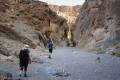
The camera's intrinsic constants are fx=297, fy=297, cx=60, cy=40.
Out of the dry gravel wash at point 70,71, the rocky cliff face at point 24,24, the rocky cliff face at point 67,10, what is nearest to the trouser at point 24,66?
the dry gravel wash at point 70,71

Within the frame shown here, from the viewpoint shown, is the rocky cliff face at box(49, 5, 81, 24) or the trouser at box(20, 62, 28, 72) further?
the rocky cliff face at box(49, 5, 81, 24)

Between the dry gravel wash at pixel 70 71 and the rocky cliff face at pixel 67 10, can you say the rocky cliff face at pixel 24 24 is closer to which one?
the dry gravel wash at pixel 70 71

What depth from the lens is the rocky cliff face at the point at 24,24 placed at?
3561cm

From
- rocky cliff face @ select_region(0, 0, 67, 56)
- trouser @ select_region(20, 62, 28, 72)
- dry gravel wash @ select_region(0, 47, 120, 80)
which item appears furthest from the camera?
rocky cliff face @ select_region(0, 0, 67, 56)

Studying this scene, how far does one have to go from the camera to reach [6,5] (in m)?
48.9

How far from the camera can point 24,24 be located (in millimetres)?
50219

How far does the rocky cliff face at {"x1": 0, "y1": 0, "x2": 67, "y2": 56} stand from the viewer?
35.6 m

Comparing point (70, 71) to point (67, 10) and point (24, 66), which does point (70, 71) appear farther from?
point (67, 10)

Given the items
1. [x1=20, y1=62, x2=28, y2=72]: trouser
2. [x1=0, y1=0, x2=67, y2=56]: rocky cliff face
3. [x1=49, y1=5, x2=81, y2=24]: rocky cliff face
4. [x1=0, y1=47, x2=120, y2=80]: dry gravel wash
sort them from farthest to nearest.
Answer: [x1=49, y1=5, x2=81, y2=24]: rocky cliff face, [x1=0, y1=0, x2=67, y2=56]: rocky cliff face, [x1=20, y1=62, x2=28, y2=72]: trouser, [x1=0, y1=47, x2=120, y2=80]: dry gravel wash

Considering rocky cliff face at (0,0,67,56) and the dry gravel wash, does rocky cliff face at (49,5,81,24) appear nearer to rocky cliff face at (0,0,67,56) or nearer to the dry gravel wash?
rocky cliff face at (0,0,67,56)

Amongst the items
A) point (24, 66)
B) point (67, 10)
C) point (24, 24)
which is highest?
point (24, 66)

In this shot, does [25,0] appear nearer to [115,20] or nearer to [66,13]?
[115,20]

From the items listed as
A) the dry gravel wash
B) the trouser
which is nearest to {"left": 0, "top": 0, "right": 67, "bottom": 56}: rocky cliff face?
the dry gravel wash

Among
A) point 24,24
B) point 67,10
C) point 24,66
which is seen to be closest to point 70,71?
point 24,66
